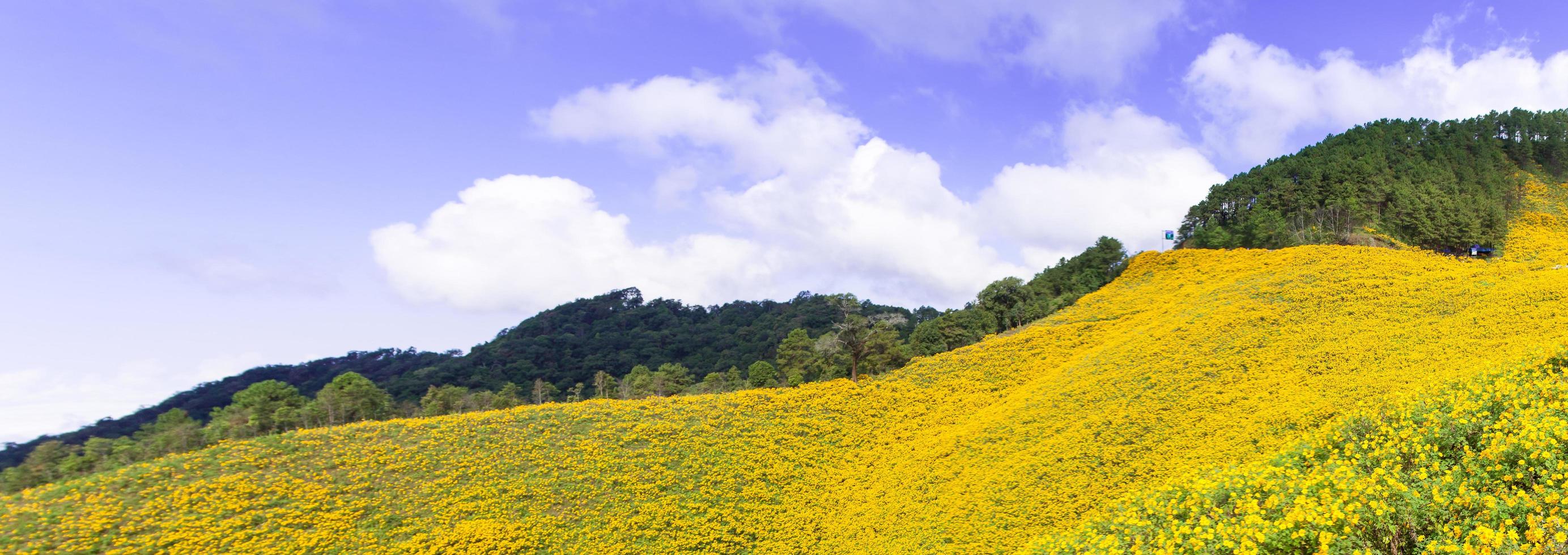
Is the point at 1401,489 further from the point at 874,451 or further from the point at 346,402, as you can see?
the point at 346,402

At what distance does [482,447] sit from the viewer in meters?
27.4

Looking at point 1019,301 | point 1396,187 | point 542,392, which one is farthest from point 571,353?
point 1396,187

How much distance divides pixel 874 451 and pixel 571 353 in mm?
70804

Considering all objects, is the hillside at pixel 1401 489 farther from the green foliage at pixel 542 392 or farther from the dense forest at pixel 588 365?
the green foliage at pixel 542 392

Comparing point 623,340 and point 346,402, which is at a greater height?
point 623,340

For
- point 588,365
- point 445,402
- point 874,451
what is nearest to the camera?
point 874,451

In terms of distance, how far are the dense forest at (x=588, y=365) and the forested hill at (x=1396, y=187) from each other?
10.8 m

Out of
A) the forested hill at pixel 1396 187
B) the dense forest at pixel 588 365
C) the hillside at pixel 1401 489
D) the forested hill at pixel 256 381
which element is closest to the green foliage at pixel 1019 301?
the dense forest at pixel 588 365

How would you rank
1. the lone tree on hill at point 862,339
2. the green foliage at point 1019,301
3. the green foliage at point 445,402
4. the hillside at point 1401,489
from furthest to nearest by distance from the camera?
1. the green foliage at point 445,402
2. the green foliage at point 1019,301
3. the lone tree on hill at point 862,339
4. the hillside at point 1401,489

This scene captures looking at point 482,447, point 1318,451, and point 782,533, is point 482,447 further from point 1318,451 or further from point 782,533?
point 1318,451

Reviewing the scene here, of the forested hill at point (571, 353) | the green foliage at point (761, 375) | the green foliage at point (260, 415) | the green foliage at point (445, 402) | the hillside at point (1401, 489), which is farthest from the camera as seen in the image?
the forested hill at point (571, 353)

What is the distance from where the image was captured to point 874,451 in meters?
29.0

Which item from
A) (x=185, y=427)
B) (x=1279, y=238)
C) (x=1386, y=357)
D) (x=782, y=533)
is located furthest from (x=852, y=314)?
(x=185, y=427)

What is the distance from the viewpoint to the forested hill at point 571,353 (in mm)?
80250
